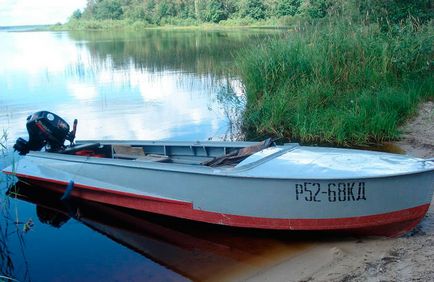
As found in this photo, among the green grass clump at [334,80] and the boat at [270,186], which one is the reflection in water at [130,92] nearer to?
the green grass clump at [334,80]

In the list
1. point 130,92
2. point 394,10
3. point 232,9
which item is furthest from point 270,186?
point 232,9

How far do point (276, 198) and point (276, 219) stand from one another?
25cm

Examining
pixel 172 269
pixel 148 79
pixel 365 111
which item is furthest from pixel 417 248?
pixel 148 79

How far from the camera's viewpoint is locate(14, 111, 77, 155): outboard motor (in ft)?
23.7

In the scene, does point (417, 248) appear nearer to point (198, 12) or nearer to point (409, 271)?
point (409, 271)

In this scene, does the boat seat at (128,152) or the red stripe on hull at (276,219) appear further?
the boat seat at (128,152)

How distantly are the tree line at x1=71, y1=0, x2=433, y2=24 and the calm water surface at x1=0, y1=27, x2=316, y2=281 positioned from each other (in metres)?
3.08

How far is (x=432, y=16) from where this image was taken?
12.3m

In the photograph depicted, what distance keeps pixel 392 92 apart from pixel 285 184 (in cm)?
530

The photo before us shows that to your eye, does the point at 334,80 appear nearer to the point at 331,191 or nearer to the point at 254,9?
the point at 331,191

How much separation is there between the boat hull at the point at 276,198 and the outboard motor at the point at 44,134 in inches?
54.0

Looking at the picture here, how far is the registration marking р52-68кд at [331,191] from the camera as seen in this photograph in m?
4.77

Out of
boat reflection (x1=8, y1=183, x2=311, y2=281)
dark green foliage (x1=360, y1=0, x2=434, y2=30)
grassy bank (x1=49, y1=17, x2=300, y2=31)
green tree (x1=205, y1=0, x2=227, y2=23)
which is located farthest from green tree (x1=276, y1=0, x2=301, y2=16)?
boat reflection (x1=8, y1=183, x2=311, y2=281)

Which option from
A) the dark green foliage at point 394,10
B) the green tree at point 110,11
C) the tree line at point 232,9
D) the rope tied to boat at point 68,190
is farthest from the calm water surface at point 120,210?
the green tree at point 110,11
